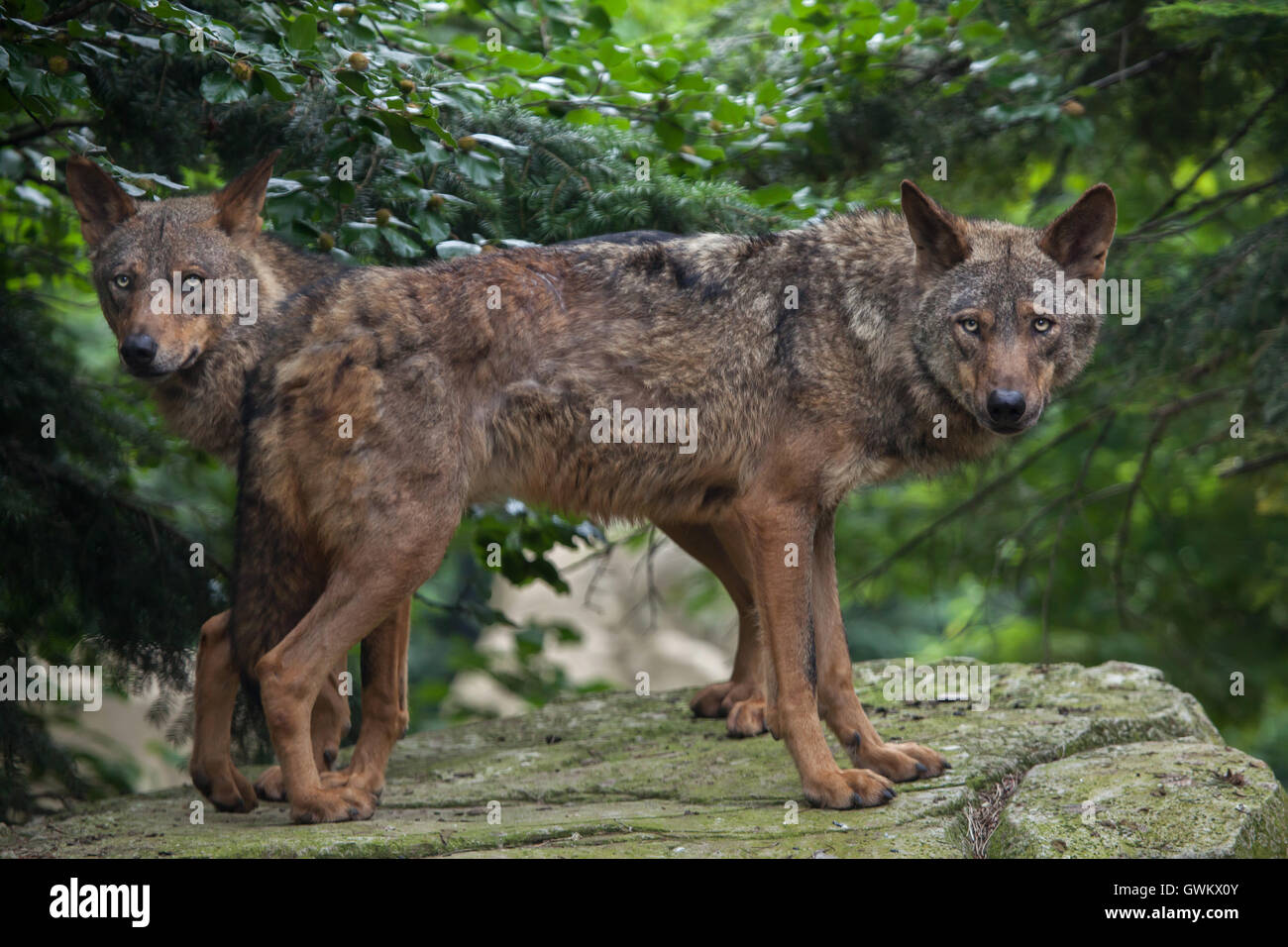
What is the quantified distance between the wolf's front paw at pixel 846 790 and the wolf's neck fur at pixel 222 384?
3361mm

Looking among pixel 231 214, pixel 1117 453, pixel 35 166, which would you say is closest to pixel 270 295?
pixel 231 214

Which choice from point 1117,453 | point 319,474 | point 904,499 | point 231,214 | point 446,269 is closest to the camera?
point 319,474

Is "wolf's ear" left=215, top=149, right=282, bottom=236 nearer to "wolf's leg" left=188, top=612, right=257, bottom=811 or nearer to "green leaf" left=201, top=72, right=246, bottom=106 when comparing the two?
"green leaf" left=201, top=72, right=246, bottom=106

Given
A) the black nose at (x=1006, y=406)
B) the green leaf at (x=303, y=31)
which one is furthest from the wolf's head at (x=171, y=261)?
the black nose at (x=1006, y=406)

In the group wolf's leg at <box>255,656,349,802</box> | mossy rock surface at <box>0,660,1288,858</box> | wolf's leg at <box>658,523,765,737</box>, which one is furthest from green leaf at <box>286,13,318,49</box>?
mossy rock surface at <box>0,660,1288,858</box>

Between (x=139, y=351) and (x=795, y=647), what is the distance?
338 cm

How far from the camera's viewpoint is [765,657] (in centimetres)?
546

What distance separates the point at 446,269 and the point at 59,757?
3544 millimetres

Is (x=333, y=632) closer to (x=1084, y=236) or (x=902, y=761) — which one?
(x=902, y=761)

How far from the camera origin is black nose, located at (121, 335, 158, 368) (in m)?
5.88

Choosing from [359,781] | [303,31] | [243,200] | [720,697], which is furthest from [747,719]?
[303,31]

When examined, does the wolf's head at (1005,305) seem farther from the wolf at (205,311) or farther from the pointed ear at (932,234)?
the wolf at (205,311)

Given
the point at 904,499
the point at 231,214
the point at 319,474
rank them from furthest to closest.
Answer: the point at 904,499 → the point at 231,214 → the point at 319,474

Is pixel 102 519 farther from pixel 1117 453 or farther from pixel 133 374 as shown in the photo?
pixel 1117 453
